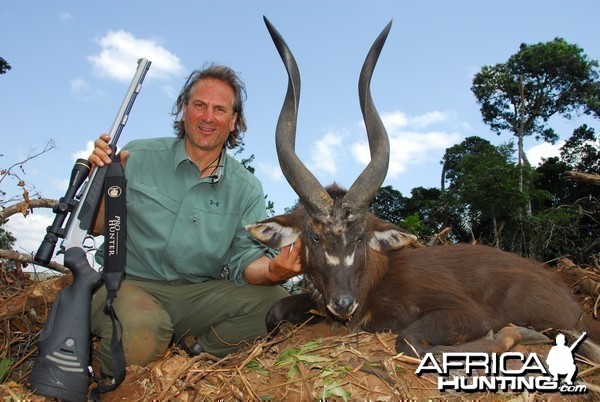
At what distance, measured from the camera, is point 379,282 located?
4.79 meters

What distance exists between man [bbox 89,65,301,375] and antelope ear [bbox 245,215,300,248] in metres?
0.20

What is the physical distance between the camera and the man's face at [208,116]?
527 cm

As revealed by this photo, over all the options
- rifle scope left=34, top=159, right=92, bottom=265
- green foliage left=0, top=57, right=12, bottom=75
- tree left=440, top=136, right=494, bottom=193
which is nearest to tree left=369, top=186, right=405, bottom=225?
tree left=440, top=136, right=494, bottom=193

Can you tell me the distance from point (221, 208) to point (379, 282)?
161 cm

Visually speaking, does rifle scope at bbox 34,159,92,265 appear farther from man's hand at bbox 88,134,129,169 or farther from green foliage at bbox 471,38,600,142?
green foliage at bbox 471,38,600,142

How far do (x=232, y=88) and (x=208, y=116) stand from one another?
0.55 m

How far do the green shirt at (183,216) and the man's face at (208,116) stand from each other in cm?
18

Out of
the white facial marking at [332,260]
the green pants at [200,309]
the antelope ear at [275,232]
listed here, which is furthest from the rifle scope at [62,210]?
the white facial marking at [332,260]

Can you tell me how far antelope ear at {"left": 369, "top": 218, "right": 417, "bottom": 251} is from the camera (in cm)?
475

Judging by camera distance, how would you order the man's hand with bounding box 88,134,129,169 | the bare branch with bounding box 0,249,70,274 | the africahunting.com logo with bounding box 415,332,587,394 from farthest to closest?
1. the bare branch with bounding box 0,249,70,274
2. the man's hand with bounding box 88,134,129,169
3. the africahunting.com logo with bounding box 415,332,587,394

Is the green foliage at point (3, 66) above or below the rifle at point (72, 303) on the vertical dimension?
above

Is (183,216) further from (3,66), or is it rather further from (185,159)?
(3,66)

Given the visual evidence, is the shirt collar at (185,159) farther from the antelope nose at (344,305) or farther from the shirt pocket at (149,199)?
the antelope nose at (344,305)

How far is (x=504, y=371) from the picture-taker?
3.74 m
